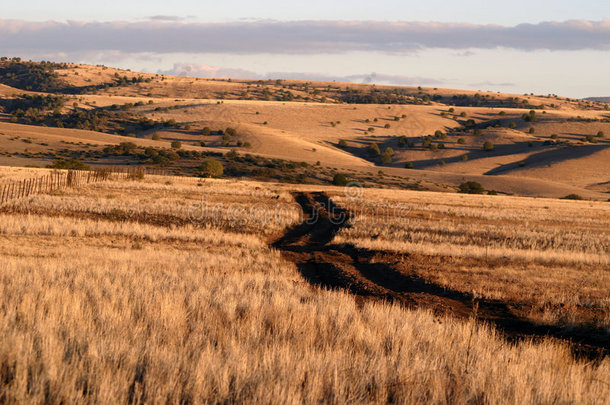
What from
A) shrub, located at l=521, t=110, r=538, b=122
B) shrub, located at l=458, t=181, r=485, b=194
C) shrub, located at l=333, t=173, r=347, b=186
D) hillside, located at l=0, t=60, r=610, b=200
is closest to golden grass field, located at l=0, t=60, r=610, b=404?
shrub, located at l=333, t=173, r=347, b=186

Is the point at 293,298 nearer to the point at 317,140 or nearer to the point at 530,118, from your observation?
the point at 317,140

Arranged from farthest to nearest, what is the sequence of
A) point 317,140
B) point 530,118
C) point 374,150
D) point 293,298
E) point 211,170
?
point 530,118
point 317,140
point 374,150
point 211,170
point 293,298

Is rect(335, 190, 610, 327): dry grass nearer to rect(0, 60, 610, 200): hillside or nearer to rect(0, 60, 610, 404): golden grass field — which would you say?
rect(0, 60, 610, 404): golden grass field

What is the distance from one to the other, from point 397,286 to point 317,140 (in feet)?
350

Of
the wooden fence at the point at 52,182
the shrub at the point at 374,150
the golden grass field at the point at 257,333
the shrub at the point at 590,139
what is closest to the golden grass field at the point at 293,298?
the golden grass field at the point at 257,333

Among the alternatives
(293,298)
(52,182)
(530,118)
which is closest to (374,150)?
(530,118)

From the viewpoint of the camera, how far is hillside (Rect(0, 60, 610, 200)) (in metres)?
75.6

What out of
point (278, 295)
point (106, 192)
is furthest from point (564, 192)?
point (278, 295)

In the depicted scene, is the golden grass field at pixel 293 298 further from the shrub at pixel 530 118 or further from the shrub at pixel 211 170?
the shrub at pixel 530 118

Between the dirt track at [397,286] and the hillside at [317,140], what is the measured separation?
1860 inches

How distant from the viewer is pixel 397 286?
14.5m

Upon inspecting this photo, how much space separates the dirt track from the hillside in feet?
155

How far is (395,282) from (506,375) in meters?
8.99

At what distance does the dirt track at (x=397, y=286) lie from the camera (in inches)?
378
